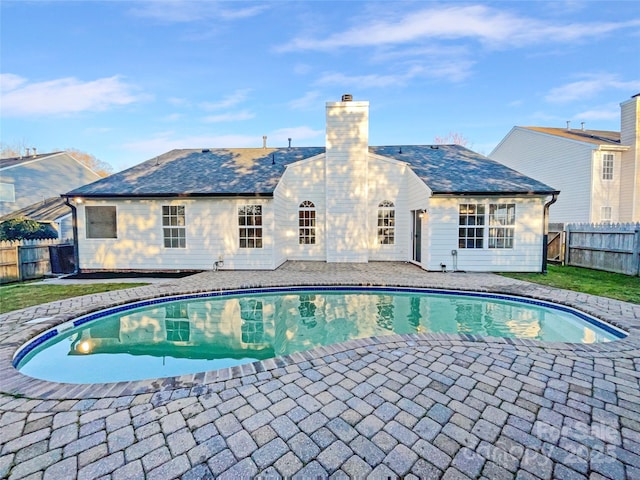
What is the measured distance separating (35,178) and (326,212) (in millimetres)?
18777

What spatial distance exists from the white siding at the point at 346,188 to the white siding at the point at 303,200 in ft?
1.51

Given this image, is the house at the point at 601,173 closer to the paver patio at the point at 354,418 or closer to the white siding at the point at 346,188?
the white siding at the point at 346,188

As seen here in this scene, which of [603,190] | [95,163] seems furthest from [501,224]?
[95,163]

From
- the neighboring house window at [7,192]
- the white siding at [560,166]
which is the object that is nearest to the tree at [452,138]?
the white siding at [560,166]

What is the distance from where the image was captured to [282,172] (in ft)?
37.8

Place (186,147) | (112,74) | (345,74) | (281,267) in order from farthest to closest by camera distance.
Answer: (186,147) < (345,74) < (112,74) < (281,267)

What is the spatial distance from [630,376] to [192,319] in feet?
20.9

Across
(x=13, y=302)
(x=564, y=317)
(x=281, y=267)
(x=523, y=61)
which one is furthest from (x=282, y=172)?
(x=523, y=61)

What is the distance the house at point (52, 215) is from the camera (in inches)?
576

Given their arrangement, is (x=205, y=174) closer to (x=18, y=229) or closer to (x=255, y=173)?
(x=255, y=173)

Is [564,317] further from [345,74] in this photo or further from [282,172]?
[345,74]

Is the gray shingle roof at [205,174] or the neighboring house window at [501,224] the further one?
the gray shingle roof at [205,174]

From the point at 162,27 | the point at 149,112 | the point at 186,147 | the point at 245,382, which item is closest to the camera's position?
the point at 245,382

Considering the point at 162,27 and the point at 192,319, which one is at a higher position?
the point at 162,27
